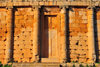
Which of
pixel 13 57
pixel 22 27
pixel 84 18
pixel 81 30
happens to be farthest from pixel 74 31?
pixel 13 57

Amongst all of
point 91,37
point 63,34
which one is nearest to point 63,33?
point 63,34

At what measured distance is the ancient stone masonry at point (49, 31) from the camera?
13.3m

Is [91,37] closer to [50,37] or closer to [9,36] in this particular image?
[50,37]

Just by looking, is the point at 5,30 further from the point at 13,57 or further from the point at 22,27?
the point at 13,57

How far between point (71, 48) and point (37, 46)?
3123 mm

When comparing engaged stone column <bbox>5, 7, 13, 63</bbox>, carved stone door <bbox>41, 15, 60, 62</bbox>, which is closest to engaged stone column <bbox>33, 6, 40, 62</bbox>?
carved stone door <bbox>41, 15, 60, 62</bbox>

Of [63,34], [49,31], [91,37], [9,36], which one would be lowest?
[91,37]

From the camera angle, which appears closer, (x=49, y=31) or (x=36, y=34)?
(x=36, y=34)

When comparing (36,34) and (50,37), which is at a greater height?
(36,34)

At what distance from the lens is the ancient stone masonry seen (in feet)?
43.7

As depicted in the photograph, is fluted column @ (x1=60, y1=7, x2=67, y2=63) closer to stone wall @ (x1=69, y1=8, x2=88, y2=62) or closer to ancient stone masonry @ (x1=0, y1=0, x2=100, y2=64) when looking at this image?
ancient stone masonry @ (x1=0, y1=0, x2=100, y2=64)

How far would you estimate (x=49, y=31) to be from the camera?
14.0m

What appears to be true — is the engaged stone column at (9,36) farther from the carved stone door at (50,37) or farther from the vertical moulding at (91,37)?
the vertical moulding at (91,37)

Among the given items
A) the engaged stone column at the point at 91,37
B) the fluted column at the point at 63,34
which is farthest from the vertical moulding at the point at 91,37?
the fluted column at the point at 63,34
